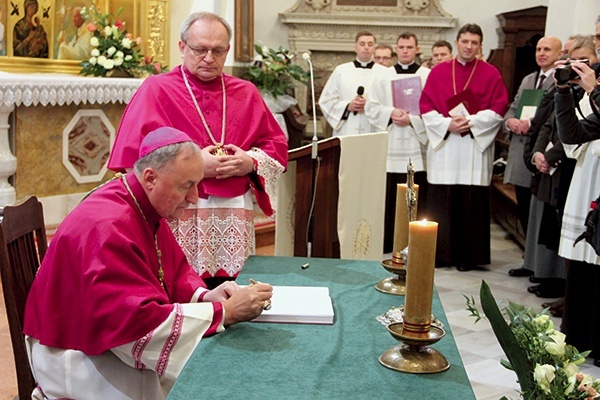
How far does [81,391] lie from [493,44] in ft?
39.0

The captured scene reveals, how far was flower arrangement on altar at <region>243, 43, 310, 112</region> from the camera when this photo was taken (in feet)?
28.8

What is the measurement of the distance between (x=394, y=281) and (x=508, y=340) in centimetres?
119

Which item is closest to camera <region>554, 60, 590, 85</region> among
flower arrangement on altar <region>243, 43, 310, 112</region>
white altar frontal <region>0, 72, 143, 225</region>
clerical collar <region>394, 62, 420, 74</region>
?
clerical collar <region>394, 62, 420, 74</region>

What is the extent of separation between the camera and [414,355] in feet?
6.59

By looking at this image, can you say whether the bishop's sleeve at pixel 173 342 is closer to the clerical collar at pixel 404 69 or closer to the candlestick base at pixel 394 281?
the candlestick base at pixel 394 281

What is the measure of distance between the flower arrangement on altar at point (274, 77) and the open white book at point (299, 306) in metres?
6.28

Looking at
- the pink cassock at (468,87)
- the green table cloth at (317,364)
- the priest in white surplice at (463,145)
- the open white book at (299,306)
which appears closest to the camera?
the green table cloth at (317,364)

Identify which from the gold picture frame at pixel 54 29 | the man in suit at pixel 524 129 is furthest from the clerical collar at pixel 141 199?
the gold picture frame at pixel 54 29

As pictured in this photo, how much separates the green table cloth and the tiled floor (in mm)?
1791

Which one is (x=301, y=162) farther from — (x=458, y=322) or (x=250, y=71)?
(x=250, y=71)

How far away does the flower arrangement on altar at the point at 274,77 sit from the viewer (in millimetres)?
8766

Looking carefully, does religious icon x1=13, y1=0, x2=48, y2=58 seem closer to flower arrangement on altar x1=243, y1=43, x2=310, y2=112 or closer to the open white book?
flower arrangement on altar x1=243, y1=43, x2=310, y2=112

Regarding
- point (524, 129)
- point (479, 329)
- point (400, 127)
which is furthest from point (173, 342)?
point (400, 127)

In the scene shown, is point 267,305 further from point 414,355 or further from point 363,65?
point 363,65
